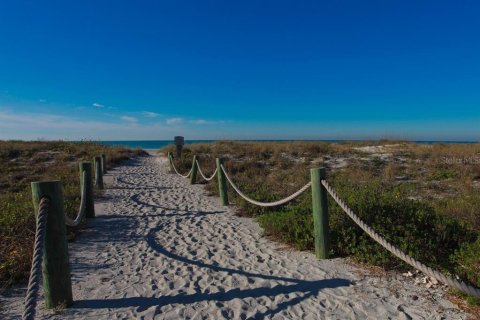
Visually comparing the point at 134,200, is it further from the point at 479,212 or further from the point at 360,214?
the point at 479,212

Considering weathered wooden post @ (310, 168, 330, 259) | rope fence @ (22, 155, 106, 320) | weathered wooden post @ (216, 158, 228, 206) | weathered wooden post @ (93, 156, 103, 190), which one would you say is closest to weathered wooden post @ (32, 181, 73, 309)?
rope fence @ (22, 155, 106, 320)

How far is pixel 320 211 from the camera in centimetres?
419

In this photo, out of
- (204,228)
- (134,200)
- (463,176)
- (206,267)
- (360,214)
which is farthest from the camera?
(463,176)

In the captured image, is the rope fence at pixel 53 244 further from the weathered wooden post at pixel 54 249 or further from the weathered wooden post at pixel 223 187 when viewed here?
the weathered wooden post at pixel 223 187

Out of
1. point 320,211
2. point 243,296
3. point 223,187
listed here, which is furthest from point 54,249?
point 223,187

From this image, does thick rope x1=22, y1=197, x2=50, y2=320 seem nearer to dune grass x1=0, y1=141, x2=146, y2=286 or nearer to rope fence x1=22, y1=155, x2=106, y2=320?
rope fence x1=22, y1=155, x2=106, y2=320

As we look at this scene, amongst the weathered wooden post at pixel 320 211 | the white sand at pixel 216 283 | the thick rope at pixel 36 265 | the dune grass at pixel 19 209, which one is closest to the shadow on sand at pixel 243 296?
the white sand at pixel 216 283

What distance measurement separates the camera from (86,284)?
12.2 feet

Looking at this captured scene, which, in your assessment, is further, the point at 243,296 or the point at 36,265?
the point at 243,296

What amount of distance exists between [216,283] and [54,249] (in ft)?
5.34

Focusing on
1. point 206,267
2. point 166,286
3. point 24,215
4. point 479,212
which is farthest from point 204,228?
point 479,212

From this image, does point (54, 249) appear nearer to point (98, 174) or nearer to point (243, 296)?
point (243, 296)

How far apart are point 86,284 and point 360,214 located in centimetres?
342

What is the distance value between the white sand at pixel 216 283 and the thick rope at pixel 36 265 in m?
0.79
